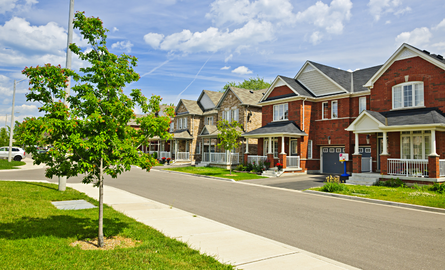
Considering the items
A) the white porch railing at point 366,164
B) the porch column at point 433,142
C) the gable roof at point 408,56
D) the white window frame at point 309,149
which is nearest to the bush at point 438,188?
the porch column at point 433,142

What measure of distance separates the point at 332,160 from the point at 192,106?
22.6m

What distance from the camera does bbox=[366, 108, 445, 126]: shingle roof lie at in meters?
17.9

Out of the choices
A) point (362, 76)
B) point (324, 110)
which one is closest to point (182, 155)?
point (324, 110)

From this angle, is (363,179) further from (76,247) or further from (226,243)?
(76,247)

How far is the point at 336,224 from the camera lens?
370 inches

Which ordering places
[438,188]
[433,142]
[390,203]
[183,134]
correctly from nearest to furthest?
[390,203] < [438,188] < [433,142] < [183,134]

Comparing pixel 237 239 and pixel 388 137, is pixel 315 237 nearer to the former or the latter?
pixel 237 239

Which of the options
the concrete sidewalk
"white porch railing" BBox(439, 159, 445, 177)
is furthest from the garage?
the concrete sidewalk

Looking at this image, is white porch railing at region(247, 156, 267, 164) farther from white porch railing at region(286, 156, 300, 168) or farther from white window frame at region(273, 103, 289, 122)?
white window frame at region(273, 103, 289, 122)

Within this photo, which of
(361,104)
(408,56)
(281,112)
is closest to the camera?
(408,56)

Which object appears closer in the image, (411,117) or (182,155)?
(411,117)

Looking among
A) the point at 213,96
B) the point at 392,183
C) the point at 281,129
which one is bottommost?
the point at 392,183

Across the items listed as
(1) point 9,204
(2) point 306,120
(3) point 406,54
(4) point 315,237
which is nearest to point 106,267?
(4) point 315,237

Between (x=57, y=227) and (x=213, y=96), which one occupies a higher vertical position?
(x=213, y=96)
